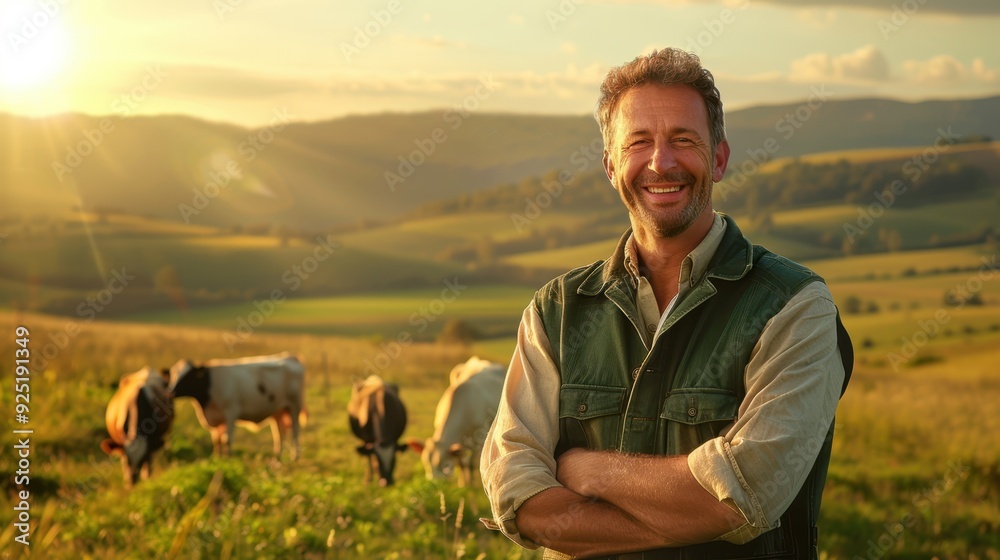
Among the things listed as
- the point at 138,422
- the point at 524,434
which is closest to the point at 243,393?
the point at 138,422

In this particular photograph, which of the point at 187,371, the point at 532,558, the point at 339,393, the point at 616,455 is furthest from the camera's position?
the point at 339,393

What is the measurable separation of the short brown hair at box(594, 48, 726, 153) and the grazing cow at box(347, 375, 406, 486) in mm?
10860

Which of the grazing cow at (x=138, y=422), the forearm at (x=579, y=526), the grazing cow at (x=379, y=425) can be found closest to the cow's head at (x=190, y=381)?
the grazing cow at (x=138, y=422)

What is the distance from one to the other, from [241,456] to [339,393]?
673 cm

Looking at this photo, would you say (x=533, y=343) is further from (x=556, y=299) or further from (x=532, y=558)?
(x=532, y=558)

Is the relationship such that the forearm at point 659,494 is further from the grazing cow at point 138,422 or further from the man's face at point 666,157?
the grazing cow at point 138,422

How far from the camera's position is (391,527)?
1002cm

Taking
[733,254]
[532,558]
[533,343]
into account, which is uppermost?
[733,254]

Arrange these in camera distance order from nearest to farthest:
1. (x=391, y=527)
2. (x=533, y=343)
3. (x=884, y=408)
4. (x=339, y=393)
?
(x=533, y=343) → (x=391, y=527) → (x=339, y=393) → (x=884, y=408)

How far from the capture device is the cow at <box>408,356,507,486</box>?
13289 millimetres

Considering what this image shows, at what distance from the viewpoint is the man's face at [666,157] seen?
3287 millimetres

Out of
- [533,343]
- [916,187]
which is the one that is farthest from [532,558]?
[916,187]

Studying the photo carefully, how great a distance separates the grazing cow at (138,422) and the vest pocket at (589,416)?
35.4 ft

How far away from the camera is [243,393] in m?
15.2
